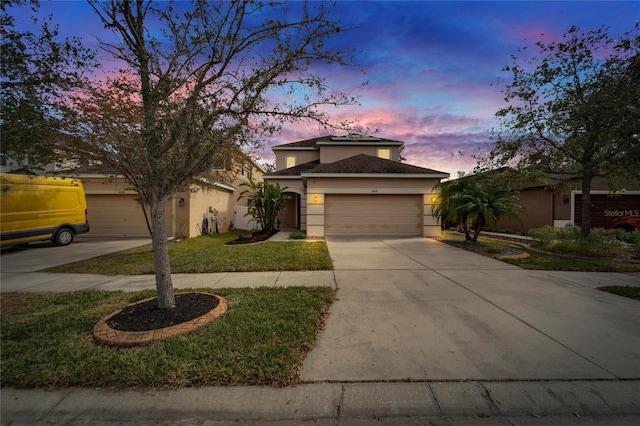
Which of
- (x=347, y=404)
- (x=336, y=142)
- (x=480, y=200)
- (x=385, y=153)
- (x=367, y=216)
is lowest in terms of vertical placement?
(x=347, y=404)

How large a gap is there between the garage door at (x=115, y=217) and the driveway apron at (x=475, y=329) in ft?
39.5

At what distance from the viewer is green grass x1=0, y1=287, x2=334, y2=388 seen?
9.00 feet

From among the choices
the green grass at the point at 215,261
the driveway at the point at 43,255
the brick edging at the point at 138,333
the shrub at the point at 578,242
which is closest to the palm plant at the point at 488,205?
the shrub at the point at 578,242

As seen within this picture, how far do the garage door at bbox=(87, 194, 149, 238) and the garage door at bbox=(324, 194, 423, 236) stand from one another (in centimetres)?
920

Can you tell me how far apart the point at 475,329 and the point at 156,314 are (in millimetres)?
4317

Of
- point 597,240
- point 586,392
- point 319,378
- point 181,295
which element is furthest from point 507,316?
point 597,240

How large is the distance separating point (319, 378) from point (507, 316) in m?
3.12

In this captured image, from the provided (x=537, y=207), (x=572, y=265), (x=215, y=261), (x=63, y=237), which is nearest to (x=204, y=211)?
(x=63, y=237)

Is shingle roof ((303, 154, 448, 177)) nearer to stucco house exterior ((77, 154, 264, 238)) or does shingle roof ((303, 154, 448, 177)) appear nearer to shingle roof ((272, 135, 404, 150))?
stucco house exterior ((77, 154, 264, 238))

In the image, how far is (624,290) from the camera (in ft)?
18.0

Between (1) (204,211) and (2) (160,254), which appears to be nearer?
(2) (160,254)

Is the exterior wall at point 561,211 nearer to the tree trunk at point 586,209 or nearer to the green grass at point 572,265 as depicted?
the tree trunk at point 586,209

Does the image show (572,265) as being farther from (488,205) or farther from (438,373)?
(438,373)

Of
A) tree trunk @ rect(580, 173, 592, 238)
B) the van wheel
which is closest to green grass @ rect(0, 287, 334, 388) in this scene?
the van wheel
